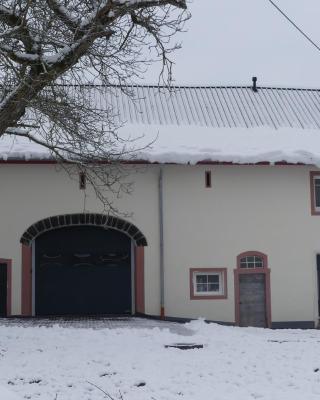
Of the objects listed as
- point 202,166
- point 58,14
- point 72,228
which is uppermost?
point 58,14

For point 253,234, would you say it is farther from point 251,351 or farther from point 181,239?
point 251,351

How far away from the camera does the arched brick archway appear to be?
17.9 m

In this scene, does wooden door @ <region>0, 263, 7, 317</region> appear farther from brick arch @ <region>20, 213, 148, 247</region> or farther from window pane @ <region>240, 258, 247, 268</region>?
window pane @ <region>240, 258, 247, 268</region>

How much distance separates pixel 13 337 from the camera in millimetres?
13156

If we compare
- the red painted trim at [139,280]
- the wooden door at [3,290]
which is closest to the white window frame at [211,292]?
the red painted trim at [139,280]

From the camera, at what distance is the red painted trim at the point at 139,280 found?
59.3ft

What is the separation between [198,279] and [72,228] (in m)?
3.33

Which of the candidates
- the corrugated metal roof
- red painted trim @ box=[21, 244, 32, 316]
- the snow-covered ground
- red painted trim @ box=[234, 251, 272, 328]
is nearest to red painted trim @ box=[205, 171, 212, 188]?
red painted trim @ box=[234, 251, 272, 328]

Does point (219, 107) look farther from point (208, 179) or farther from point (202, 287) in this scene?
point (202, 287)

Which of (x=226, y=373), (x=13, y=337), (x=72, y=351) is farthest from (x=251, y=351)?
(x=13, y=337)

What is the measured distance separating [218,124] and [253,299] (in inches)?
211

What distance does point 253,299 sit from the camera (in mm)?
18625

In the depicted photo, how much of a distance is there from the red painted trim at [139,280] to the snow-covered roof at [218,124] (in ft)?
7.62

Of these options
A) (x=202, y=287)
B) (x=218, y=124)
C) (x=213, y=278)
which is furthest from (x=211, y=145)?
(x=202, y=287)
